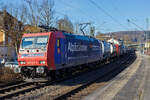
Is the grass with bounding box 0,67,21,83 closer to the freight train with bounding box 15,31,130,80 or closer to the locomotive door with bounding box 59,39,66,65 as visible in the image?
the freight train with bounding box 15,31,130,80

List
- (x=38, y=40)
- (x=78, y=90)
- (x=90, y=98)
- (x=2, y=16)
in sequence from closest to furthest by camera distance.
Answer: (x=90, y=98)
(x=78, y=90)
(x=38, y=40)
(x=2, y=16)

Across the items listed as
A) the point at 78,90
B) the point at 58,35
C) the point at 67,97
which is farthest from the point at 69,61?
the point at 67,97

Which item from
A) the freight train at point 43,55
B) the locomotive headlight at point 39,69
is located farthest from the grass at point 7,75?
the locomotive headlight at point 39,69

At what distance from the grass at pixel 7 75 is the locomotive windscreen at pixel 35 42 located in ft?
8.49

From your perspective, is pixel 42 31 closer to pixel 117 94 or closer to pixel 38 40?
pixel 38 40

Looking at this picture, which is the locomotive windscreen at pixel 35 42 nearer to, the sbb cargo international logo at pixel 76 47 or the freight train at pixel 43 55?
the freight train at pixel 43 55

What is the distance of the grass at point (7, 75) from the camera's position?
1264 centimetres

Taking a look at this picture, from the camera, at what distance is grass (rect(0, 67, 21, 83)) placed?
12638 mm

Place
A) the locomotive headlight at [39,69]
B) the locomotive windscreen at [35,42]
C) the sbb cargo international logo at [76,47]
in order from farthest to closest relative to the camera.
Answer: the sbb cargo international logo at [76,47]
the locomotive windscreen at [35,42]
the locomotive headlight at [39,69]

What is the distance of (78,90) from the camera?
32.9 ft

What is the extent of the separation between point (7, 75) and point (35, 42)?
11.4 feet

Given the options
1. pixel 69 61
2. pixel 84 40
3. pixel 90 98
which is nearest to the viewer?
pixel 90 98

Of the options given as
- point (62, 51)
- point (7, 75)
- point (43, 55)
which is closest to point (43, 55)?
point (43, 55)

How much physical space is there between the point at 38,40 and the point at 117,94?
5.67 metres
